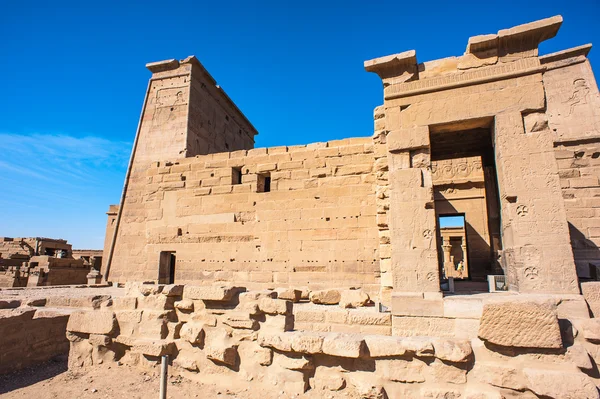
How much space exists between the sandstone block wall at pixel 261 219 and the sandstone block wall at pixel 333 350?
428 centimetres

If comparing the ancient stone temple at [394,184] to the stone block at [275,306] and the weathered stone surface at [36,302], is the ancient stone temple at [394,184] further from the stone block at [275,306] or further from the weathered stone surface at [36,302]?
the weathered stone surface at [36,302]

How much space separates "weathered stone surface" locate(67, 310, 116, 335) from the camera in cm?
423

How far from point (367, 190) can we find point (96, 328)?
6.12 m

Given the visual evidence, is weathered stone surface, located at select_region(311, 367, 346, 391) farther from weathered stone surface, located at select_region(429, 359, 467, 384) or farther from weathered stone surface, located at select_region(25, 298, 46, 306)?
weathered stone surface, located at select_region(25, 298, 46, 306)

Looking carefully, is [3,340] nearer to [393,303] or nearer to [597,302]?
[393,303]

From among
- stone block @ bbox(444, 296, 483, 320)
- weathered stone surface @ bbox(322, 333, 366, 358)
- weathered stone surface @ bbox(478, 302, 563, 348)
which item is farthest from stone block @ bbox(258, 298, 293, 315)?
stone block @ bbox(444, 296, 483, 320)

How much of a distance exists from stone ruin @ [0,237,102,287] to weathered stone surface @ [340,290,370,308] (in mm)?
10005

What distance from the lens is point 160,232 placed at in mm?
10102

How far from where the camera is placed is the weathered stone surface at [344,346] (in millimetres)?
3027

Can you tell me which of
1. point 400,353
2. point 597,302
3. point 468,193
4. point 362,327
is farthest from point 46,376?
point 468,193

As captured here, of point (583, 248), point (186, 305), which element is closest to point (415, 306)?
point (186, 305)

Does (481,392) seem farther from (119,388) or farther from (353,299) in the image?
(119,388)

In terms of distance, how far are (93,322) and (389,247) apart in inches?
177

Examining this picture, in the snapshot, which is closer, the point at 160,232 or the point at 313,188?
the point at 313,188
